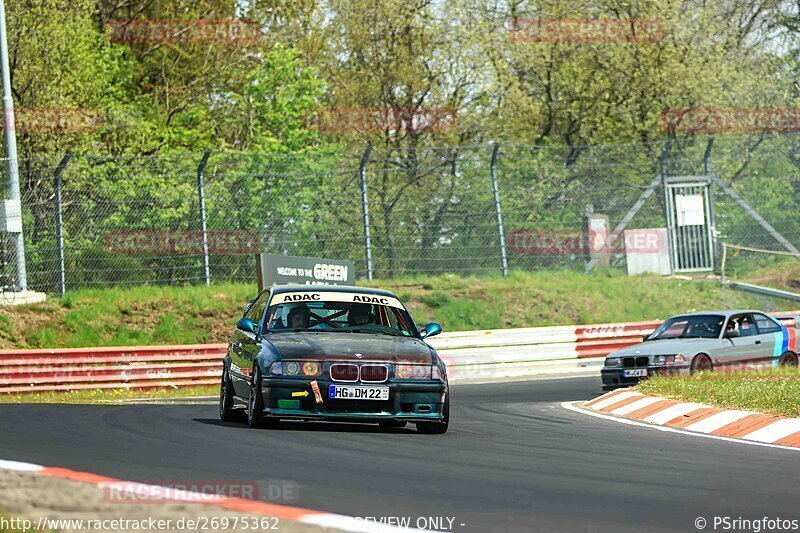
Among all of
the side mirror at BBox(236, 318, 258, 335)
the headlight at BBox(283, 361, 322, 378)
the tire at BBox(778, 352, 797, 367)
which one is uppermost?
the side mirror at BBox(236, 318, 258, 335)

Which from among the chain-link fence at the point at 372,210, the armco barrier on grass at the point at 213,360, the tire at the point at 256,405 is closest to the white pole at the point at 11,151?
the chain-link fence at the point at 372,210

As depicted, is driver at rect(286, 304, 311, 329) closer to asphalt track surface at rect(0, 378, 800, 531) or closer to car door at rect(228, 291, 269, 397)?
car door at rect(228, 291, 269, 397)

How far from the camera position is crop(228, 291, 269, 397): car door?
38.4ft

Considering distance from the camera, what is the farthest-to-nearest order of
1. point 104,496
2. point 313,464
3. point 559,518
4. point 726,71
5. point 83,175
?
point 726,71 < point 83,175 < point 313,464 < point 559,518 < point 104,496

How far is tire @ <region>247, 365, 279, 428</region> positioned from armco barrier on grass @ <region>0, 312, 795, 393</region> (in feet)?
32.1

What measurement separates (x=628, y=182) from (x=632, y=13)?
34.5 ft

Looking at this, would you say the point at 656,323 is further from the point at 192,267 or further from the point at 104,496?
the point at 104,496

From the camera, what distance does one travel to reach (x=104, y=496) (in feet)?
17.9

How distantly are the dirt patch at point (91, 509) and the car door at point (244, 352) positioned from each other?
5828mm

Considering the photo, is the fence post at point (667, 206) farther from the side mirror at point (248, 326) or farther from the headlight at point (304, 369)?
the headlight at point (304, 369)

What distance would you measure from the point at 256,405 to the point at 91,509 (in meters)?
5.82

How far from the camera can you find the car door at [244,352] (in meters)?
11.7

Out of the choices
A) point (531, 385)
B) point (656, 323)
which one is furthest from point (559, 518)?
point (656, 323)

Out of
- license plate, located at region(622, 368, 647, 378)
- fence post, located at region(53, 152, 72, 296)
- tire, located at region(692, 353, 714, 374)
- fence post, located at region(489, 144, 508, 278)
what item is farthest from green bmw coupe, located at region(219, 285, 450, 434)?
fence post, located at region(489, 144, 508, 278)
